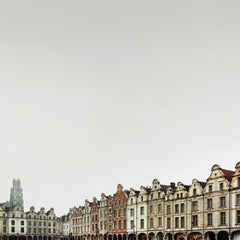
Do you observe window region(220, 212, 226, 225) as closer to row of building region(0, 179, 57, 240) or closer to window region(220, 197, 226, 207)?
window region(220, 197, 226, 207)

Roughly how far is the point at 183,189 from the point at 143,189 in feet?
39.9

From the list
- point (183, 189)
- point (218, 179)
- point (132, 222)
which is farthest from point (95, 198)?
point (218, 179)

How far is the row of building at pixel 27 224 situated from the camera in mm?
99938

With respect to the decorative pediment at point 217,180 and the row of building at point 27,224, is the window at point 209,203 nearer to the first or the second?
the decorative pediment at point 217,180

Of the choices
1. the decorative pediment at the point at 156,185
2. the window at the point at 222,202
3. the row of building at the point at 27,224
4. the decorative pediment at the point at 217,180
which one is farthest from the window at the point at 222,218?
the row of building at the point at 27,224

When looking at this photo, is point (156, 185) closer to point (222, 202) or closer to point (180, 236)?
point (180, 236)

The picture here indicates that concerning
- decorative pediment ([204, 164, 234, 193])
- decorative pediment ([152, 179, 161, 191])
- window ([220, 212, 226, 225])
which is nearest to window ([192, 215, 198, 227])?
decorative pediment ([204, 164, 234, 193])

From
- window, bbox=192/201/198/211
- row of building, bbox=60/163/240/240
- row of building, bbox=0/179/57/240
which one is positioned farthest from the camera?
row of building, bbox=0/179/57/240

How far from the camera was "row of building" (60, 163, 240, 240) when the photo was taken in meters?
50.4

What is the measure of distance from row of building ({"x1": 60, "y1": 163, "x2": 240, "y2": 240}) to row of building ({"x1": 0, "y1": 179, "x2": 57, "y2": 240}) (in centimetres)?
2605

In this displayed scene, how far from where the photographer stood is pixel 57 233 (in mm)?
112000

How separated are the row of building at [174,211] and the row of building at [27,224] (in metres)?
26.1

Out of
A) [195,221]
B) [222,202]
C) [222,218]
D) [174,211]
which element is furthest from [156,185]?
[222,218]

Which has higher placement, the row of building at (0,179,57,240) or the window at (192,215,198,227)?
the window at (192,215,198,227)
